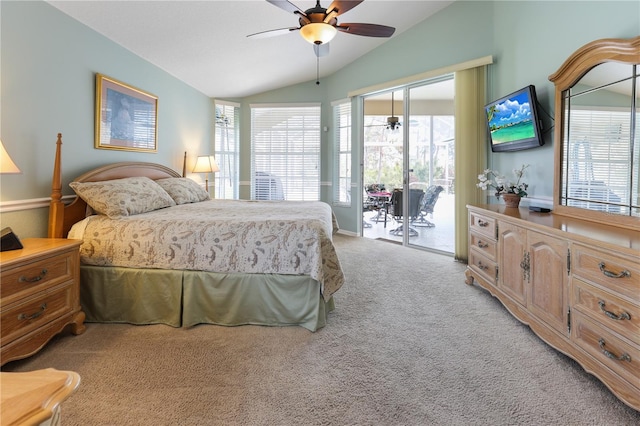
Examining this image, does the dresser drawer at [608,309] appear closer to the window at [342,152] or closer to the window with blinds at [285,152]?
the window at [342,152]

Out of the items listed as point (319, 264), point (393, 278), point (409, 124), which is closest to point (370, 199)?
point (409, 124)

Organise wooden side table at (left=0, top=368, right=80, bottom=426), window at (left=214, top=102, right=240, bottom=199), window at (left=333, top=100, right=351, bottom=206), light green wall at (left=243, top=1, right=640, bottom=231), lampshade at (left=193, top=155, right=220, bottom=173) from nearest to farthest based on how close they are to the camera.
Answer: wooden side table at (left=0, top=368, right=80, bottom=426), light green wall at (left=243, top=1, right=640, bottom=231), lampshade at (left=193, top=155, right=220, bottom=173), window at (left=333, top=100, right=351, bottom=206), window at (left=214, top=102, right=240, bottom=199)

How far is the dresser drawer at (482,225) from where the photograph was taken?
2.70 m

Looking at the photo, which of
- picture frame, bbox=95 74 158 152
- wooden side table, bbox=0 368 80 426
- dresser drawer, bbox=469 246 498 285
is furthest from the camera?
picture frame, bbox=95 74 158 152

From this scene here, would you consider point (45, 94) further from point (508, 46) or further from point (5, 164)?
point (508, 46)

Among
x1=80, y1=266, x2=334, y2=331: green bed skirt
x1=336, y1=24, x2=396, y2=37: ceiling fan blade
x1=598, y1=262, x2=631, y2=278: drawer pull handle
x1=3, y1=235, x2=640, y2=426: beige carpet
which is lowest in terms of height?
x1=3, y1=235, x2=640, y2=426: beige carpet

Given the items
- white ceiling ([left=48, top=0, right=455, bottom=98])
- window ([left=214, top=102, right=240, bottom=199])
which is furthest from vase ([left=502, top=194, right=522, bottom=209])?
window ([left=214, top=102, right=240, bottom=199])

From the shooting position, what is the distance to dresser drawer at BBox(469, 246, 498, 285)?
8.80 ft

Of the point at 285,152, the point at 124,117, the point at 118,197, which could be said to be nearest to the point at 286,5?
the point at 118,197

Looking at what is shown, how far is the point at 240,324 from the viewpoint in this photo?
2318 millimetres

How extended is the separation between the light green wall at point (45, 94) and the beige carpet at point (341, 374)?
1190 millimetres

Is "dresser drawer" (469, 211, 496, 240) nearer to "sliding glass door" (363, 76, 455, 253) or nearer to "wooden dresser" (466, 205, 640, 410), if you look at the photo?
"wooden dresser" (466, 205, 640, 410)

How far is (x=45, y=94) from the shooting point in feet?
8.26

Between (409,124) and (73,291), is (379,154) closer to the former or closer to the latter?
(409,124)
